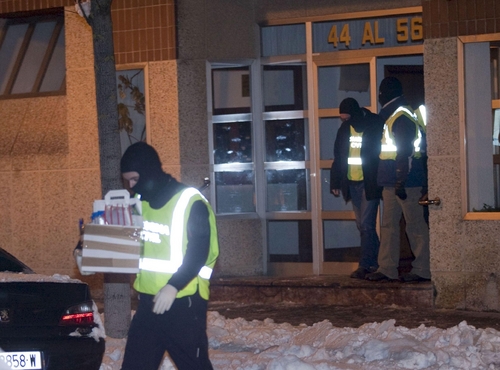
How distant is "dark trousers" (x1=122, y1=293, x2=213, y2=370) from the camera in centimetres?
504

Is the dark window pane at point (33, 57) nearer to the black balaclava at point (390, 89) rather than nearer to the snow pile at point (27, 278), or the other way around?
the black balaclava at point (390, 89)

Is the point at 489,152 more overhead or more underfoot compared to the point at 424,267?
more overhead

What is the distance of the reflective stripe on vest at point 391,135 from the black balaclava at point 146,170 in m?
4.57

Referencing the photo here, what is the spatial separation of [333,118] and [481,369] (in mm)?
4711

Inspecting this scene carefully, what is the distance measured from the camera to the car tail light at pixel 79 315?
5.97 meters

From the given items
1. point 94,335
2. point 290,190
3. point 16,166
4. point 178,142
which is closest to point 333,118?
point 290,190

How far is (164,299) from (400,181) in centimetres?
476

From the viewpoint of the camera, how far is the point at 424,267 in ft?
31.0

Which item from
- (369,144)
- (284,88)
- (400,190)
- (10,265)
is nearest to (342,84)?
(284,88)

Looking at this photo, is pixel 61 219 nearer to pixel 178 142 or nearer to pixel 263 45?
pixel 178 142

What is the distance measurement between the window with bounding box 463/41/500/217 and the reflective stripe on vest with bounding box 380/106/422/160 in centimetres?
53

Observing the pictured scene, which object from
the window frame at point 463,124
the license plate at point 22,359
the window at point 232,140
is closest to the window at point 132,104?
the window at point 232,140

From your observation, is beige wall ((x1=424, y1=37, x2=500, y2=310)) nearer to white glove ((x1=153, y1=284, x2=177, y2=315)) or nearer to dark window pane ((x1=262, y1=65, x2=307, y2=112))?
dark window pane ((x1=262, y1=65, x2=307, y2=112))

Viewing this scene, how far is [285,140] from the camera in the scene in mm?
10938
